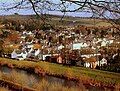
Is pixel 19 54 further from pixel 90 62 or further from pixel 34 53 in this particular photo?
pixel 90 62

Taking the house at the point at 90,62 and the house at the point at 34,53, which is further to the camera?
the house at the point at 34,53

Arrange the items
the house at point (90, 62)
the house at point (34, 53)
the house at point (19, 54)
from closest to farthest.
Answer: the house at point (90, 62) < the house at point (19, 54) < the house at point (34, 53)

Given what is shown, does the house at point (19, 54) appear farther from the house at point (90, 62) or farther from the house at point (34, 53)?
the house at point (90, 62)

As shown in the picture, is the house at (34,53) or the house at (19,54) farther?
the house at (34,53)

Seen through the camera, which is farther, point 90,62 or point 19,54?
point 19,54

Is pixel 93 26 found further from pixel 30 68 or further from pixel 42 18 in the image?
pixel 30 68

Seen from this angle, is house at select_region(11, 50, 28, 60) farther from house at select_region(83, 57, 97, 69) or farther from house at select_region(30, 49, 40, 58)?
house at select_region(83, 57, 97, 69)

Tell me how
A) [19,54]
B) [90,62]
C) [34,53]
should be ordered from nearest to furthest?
[90,62] → [19,54] → [34,53]

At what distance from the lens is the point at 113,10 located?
90.0 inches

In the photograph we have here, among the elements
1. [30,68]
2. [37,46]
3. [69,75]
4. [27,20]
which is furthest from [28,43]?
[27,20]

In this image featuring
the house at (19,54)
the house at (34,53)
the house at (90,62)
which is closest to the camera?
the house at (90,62)

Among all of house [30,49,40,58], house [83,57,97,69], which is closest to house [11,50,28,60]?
house [30,49,40,58]

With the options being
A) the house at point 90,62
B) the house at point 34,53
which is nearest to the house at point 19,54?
the house at point 34,53

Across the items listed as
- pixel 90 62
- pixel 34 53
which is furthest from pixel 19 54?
pixel 90 62
